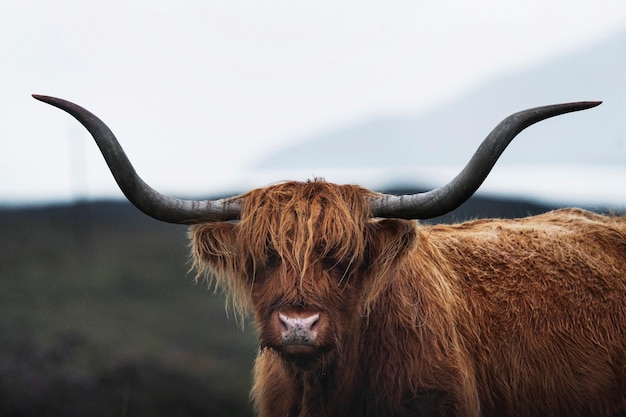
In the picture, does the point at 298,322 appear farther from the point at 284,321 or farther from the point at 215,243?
the point at 215,243

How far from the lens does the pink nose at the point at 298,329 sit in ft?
14.4

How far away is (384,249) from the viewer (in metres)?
5.04

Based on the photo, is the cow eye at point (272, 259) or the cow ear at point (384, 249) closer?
the cow eye at point (272, 259)

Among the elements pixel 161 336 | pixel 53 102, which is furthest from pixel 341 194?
pixel 161 336

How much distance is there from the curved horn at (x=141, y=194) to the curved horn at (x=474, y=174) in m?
1.02

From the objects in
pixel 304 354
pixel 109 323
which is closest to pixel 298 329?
pixel 304 354

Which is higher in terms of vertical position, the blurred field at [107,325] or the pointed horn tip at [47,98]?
the pointed horn tip at [47,98]

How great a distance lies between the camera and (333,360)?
5.07 meters

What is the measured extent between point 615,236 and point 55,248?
13.4 metres

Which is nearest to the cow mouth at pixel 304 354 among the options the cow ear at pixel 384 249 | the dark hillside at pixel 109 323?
the cow ear at pixel 384 249

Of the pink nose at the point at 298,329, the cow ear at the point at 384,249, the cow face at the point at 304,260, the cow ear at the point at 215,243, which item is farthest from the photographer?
the cow ear at the point at 215,243

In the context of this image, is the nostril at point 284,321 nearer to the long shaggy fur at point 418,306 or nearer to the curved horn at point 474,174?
the long shaggy fur at point 418,306

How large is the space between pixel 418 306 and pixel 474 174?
1121 millimetres

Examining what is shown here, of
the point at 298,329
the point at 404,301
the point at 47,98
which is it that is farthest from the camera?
the point at 404,301
